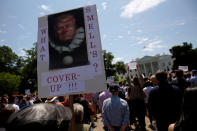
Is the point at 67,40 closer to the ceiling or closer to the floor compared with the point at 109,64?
closer to the floor

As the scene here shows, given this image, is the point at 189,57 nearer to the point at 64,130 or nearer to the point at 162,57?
the point at 162,57

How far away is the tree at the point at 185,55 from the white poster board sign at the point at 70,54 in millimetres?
54902

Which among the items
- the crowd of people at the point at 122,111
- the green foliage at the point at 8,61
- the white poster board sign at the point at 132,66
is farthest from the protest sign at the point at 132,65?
the green foliage at the point at 8,61

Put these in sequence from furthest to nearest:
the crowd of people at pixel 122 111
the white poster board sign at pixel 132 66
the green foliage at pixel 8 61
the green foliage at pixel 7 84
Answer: the green foliage at pixel 8 61
the green foliage at pixel 7 84
the white poster board sign at pixel 132 66
the crowd of people at pixel 122 111

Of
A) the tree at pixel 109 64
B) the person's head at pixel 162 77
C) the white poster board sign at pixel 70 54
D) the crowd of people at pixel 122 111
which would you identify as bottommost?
the crowd of people at pixel 122 111

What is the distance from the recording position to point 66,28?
108 inches

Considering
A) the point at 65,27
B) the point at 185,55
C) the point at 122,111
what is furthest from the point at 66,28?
the point at 185,55

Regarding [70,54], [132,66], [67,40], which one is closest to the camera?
[70,54]

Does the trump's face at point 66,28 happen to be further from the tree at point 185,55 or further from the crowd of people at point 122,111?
the tree at point 185,55

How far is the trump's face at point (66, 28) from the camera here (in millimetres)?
2708

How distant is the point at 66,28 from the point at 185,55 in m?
57.3

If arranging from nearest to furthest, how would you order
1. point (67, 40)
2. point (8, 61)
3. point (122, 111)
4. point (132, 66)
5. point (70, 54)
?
point (70, 54)
point (67, 40)
point (122, 111)
point (132, 66)
point (8, 61)

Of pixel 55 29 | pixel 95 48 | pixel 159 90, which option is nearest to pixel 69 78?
pixel 95 48

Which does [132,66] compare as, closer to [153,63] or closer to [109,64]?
[109,64]
